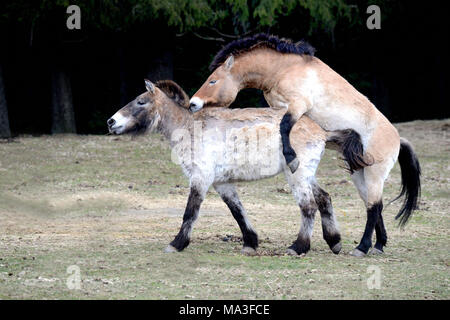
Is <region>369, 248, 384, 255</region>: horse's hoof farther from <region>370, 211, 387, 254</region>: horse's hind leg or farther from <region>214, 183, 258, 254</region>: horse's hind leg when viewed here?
<region>214, 183, 258, 254</region>: horse's hind leg

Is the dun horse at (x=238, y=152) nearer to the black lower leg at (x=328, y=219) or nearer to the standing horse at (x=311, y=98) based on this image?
the black lower leg at (x=328, y=219)

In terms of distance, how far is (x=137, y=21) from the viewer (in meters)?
17.2

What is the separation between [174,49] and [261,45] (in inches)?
488

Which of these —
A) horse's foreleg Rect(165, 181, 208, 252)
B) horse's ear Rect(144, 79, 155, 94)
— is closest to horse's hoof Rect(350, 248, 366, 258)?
horse's foreleg Rect(165, 181, 208, 252)

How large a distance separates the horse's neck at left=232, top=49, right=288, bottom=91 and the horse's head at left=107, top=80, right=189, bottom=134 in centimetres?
73

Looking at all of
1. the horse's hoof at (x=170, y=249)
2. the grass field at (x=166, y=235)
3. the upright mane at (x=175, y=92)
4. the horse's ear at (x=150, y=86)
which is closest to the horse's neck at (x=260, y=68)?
the upright mane at (x=175, y=92)

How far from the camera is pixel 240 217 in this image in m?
8.29

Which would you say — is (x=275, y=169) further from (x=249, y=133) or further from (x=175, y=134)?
(x=175, y=134)

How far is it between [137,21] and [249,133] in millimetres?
9767

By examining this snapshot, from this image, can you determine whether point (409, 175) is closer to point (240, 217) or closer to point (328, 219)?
point (328, 219)

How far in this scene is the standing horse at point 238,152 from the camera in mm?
8016

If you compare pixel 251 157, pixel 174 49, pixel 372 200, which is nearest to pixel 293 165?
pixel 251 157

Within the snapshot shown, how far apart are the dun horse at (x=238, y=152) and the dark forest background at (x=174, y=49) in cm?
792

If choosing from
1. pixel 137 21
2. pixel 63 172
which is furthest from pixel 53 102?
pixel 63 172
